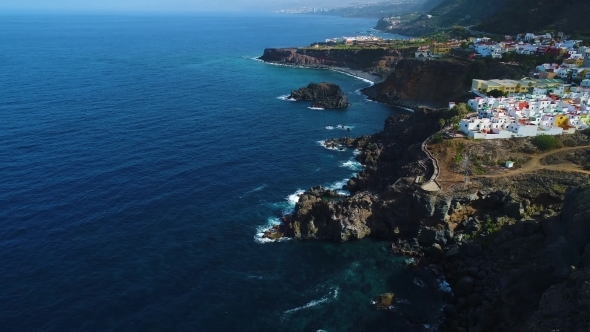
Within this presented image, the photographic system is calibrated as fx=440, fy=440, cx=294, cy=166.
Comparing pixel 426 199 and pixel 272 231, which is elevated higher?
pixel 426 199

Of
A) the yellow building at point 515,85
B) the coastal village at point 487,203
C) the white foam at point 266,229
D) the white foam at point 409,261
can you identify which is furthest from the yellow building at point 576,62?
the white foam at point 266,229

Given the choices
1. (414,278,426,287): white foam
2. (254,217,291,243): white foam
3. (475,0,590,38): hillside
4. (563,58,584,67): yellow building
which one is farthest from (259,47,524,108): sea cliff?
(414,278,426,287): white foam

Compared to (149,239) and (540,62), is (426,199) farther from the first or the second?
(540,62)

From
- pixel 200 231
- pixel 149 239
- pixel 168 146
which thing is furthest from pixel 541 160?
pixel 168 146

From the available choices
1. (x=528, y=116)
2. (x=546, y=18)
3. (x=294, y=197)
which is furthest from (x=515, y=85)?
(x=546, y=18)

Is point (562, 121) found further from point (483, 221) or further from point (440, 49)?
point (440, 49)

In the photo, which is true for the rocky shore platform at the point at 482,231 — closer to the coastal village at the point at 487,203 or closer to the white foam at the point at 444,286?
the coastal village at the point at 487,203
